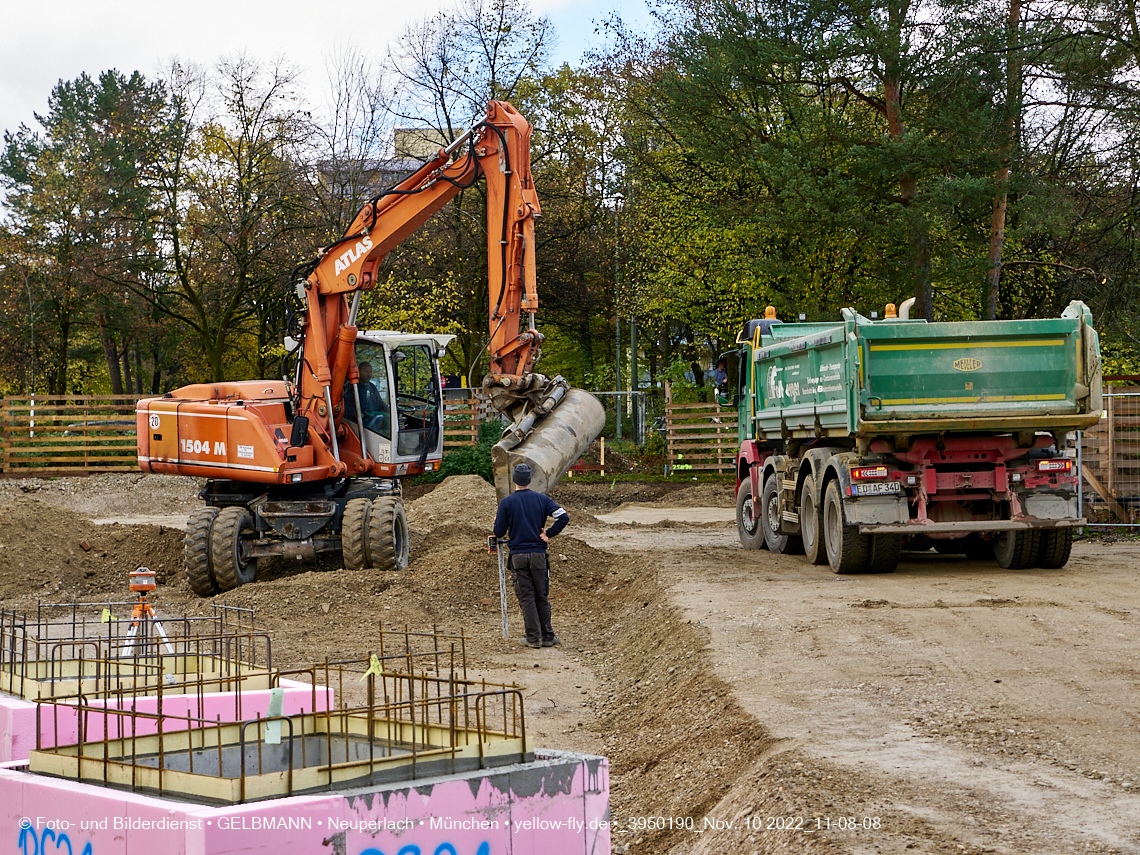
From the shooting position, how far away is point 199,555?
14.0 metres

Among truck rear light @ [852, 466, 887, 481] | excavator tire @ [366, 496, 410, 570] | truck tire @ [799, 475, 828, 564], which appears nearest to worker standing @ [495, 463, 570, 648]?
truck rear light @ [852, 466, 887, 481]

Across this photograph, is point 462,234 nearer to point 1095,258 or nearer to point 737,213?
point 737,213

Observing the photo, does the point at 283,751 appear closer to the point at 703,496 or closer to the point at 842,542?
the point at 842,542

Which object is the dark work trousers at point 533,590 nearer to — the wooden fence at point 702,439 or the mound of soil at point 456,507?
the mound of soil at point 456,507

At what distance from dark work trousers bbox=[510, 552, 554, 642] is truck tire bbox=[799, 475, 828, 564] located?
374 centimetres

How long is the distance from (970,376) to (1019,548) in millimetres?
2167

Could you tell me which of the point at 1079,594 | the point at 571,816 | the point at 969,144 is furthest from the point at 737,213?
the point at 571,816

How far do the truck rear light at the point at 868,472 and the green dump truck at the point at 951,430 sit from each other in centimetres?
1

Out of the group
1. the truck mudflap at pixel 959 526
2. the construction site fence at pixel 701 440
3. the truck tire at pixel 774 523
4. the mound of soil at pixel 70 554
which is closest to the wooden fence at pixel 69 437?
the construction site fence at pixel 701 440

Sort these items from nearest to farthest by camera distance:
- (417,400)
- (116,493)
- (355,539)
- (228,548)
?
(228,548) < (355,539) < (417,400) < (116,493)

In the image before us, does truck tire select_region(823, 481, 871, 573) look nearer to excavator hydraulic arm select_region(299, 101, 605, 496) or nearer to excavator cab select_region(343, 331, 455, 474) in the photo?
excavator hydraulic arm select_region(299, 101, 605, 496)

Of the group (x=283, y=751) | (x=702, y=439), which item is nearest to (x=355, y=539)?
(x=283, y=751)

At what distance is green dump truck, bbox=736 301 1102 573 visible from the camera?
11.8 m

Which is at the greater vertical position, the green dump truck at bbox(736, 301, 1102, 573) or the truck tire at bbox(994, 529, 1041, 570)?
the green dump truck at bbox(736, 301, 1102, 573)
